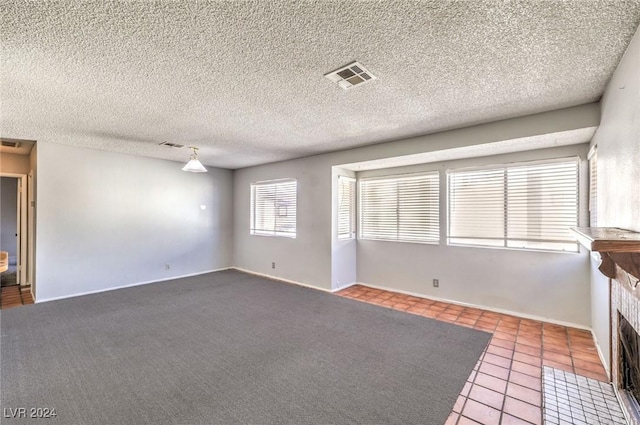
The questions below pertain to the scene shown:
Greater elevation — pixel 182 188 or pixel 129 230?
pixel 182 188

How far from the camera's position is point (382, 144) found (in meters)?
4.21

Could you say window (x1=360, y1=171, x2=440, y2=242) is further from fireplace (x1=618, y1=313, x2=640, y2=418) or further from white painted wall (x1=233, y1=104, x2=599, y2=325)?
fireplace (x1=618, y1=313, x2=640, y2=418)

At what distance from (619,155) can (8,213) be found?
1185 cm

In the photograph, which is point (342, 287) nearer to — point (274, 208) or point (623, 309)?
point (274, 208)

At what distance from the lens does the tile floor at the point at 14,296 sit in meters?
4.16

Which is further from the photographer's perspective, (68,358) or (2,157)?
(2,157)

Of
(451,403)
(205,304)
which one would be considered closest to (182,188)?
(205,304)

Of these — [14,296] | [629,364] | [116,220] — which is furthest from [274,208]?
[629,364]

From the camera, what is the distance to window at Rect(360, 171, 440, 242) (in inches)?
175

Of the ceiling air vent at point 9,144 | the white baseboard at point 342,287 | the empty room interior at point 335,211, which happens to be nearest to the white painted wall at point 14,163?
the empty room interior at point 335,211

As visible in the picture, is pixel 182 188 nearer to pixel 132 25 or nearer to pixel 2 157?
pixel 2 157

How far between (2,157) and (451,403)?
25.1 ft

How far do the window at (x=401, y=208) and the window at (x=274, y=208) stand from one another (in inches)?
54.9

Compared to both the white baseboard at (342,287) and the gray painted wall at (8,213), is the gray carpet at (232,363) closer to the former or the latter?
the white baseboard at (342,287)
